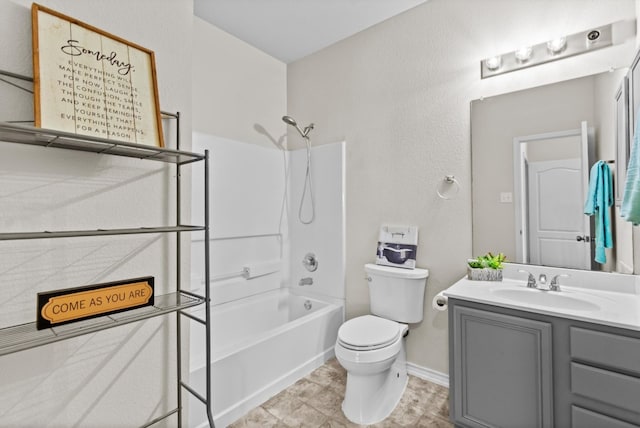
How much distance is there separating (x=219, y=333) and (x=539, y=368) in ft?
6.72

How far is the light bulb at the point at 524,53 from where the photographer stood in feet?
6.04

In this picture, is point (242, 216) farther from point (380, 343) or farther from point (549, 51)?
point (549, 51)

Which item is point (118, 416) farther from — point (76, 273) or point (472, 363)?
point (472, 363)

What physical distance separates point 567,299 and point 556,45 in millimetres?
1373

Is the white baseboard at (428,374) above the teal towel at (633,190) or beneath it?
beneath

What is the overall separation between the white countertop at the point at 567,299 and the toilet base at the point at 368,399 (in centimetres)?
72

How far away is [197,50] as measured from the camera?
2.39m

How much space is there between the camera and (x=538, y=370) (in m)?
1.38

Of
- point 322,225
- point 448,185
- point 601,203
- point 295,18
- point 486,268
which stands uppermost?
point 295,18

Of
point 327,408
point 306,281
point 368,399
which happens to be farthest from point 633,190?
point 306,281

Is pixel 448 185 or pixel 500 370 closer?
pixel 500 370

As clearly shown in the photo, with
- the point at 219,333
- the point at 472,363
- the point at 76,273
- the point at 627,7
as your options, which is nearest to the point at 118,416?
the point at 76,273

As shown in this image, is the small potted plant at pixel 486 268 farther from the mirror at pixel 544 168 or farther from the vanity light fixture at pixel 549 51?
the vanity light fixture at pixel 549 51

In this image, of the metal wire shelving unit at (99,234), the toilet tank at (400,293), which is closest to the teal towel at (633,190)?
the toilet tank at (400,293)
